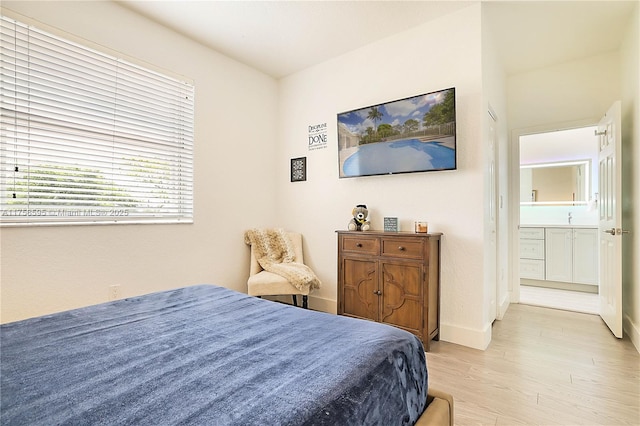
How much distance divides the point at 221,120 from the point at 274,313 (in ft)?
8.22

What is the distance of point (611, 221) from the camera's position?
9.42 feet

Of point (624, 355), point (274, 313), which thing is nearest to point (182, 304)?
point (274, 313)

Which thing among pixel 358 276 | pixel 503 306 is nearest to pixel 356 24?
pixel 358 276

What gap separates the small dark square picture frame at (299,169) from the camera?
373cm

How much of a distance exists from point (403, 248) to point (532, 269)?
11.6 ft

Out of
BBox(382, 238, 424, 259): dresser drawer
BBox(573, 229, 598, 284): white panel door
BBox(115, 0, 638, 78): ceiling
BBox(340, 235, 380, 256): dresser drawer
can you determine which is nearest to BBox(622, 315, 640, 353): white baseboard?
BBox(573, 229, 598, 284): white panel door

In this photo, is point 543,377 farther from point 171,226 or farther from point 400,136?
point 171,226

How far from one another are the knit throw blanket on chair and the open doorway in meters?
2.98

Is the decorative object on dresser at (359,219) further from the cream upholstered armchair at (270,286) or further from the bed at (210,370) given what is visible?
the bed at (210,370)

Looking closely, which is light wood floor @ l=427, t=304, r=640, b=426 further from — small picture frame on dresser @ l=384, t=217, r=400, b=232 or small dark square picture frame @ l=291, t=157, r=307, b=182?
Answer: small dark square picture frame @ l=291, t=157, r=307, b=182

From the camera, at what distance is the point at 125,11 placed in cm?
256

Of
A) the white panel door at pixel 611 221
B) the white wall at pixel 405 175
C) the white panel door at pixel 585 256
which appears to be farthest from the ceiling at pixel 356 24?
the white panel door at pixel 585 256

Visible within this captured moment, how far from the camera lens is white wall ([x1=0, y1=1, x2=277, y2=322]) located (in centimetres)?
210

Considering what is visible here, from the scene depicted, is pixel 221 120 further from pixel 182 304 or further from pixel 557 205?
pixel 557 205
